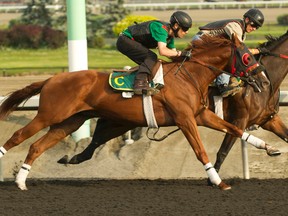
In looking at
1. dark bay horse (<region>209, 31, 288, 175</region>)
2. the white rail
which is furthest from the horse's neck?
the white rail

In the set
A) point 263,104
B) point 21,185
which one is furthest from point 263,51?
point 21,185

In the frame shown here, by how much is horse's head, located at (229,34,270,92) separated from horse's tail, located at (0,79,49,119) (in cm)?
190

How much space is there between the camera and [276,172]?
32.4 ft

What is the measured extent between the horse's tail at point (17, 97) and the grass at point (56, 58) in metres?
9.77

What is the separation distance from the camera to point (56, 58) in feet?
76.9

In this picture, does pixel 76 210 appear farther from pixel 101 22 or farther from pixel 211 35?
A: pixel 101 22

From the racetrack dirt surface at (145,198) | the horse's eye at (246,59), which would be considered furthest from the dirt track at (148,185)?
the horse's eye at (246,59)

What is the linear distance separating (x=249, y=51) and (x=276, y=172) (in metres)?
2.40

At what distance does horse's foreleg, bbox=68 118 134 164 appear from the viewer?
866 centimetres

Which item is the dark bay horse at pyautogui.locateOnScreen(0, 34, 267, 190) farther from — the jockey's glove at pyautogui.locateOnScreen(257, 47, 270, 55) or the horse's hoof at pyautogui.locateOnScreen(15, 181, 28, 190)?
the jockey's glove at pyautogui.locateOnScreen(257, 47, 270, 55)

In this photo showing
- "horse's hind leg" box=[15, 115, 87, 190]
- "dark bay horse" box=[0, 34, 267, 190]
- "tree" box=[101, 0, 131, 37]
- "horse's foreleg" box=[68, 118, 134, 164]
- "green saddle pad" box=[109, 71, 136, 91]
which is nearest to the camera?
"dark bay horse" box=[0, 34, 267, 190]

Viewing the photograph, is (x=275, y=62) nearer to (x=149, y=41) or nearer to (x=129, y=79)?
(x=149, y=41)

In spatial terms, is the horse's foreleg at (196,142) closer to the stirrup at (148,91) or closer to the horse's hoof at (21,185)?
the stirrup at (148,91)

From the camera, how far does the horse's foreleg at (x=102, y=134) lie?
28.4 feet
